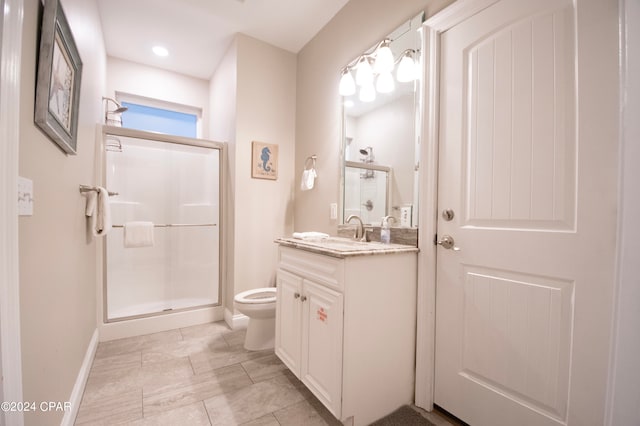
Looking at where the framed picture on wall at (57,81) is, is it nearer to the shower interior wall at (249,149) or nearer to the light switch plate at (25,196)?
the light switch plate at (25,196)

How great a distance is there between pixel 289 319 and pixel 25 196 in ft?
4.21

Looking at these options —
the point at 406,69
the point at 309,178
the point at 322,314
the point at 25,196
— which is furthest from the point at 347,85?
the point at 25,196

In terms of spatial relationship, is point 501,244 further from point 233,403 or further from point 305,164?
point 305,164

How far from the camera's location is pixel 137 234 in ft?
7.70

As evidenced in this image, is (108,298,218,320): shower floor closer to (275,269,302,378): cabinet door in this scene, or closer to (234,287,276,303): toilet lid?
(234,287,276,303): toilet lid

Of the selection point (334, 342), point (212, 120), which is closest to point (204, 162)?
point (212, 120)

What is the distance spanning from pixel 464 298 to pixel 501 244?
0.32m

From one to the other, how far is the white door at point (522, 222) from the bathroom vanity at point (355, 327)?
20cm

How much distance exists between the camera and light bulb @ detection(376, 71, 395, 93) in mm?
1677

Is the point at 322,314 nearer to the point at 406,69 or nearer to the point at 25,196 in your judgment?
the point at 25,196

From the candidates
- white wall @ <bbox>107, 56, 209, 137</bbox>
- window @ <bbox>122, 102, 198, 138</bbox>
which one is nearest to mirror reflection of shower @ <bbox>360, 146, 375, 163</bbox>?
white wall @ <bbox>107, 56, 209, 137</bbox>

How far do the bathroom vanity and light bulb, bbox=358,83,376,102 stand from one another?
3.58ft

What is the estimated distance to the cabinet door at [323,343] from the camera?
122 cm

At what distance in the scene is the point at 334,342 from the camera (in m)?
1.25
